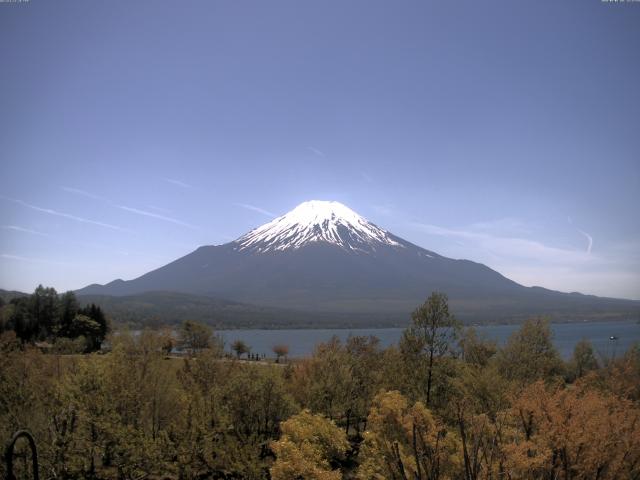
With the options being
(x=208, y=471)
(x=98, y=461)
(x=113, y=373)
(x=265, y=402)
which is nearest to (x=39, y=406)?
(x=113, y=373)

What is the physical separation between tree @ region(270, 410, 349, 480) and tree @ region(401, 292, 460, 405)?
31.5 feet

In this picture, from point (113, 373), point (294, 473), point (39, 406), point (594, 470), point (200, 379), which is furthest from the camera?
point (200, 379)

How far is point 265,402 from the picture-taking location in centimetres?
2222

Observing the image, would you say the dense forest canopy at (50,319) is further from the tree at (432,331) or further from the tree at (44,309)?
the tree at (432,331)

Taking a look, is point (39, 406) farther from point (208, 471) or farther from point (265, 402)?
point (265, 402)

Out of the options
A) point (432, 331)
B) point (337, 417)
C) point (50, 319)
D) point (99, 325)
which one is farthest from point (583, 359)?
point (50, 319)

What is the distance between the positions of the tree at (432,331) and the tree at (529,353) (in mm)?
8007

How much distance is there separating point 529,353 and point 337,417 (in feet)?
46.0

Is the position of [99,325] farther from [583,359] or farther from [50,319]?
[583,359]

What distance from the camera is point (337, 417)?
32531 millimetres

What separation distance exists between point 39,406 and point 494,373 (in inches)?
948

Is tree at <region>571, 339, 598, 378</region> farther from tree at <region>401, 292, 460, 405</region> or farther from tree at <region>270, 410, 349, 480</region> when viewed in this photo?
tree at <region>270, 410, 349, 480</region>

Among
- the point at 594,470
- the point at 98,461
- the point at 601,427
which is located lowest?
the point at 98,461

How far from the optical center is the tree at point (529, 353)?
29531 mm
